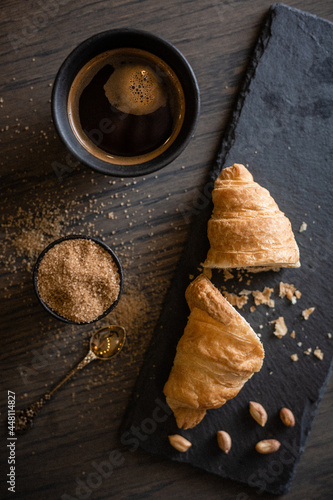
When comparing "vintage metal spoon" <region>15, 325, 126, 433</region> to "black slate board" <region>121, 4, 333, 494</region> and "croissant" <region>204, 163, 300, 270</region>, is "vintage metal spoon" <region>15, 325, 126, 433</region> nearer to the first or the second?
"black slate board" <region>121, 4, 333, 494</region>

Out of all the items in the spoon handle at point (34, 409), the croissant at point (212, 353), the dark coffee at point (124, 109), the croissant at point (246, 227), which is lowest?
the spoon handle at point (34, 409)

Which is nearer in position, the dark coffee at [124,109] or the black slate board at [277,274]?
the dark coffee at [124,109]

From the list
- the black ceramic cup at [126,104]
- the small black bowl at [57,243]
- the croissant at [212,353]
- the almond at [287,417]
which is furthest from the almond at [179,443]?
the black ceramic cup at [126,104]

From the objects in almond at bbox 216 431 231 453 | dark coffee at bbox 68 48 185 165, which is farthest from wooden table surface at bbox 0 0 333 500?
almond at bbox 216 431 231 453

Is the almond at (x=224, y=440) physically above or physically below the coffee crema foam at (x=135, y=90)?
below

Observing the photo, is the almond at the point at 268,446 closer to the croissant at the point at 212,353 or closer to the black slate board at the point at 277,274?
the black slate board at the point at 277,274

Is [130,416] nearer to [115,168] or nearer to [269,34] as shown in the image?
[115,168]
